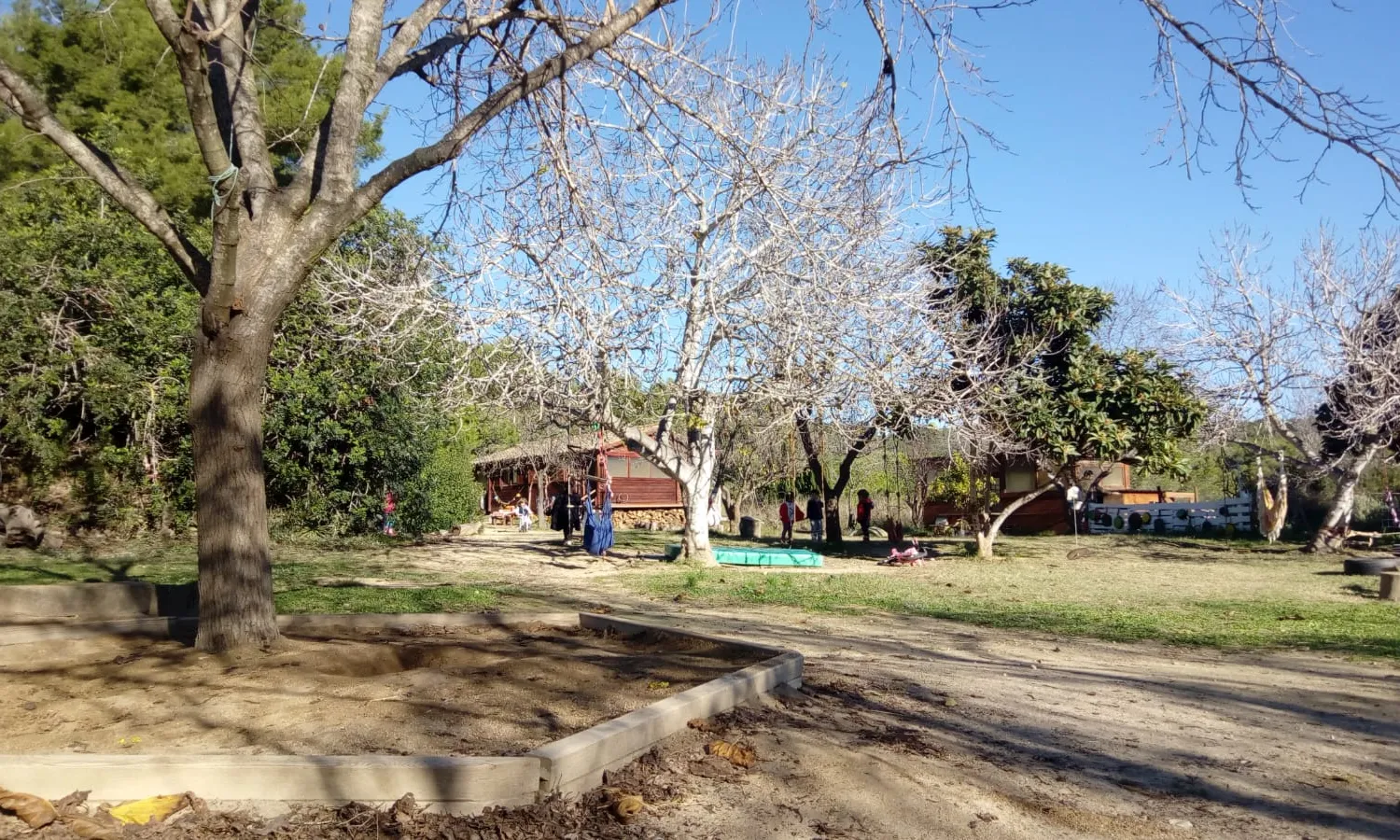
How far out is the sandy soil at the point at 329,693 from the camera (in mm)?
3844

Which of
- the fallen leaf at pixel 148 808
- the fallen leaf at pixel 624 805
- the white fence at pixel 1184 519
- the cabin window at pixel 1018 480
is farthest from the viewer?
the cabin window at pixel 1018 480

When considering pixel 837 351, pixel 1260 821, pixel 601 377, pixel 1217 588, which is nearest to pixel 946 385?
pixel 837 351

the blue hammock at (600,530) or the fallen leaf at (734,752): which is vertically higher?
the blue hammock at (600,530)

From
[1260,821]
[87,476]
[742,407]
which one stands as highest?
[742,407]

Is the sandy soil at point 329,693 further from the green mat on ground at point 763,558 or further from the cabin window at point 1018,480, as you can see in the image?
the cabin window at point 1018,480

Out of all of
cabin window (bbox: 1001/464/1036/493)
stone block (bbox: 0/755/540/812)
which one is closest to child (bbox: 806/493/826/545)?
cabin window (bbox: 1001/464/1036/493)

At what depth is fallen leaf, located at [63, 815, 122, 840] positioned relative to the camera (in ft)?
9.71

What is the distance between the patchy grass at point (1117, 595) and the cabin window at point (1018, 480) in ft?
42.2

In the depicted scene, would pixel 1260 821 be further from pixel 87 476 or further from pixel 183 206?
pixel 183 206

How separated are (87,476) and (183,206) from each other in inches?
268

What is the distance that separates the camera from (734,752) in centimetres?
420

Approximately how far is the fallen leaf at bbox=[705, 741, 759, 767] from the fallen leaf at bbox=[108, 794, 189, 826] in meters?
1.97

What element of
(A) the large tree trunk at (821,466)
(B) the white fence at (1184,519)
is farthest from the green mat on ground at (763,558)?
A: (B) the white fence at (1184,519)

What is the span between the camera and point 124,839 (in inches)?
117
